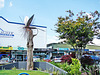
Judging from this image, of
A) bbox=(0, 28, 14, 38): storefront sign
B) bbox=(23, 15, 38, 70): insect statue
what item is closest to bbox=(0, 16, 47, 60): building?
bbox=(0, 28, 14, 38): storefront sign

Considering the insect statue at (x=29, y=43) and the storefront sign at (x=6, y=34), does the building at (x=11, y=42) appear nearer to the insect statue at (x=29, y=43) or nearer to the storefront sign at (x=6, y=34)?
the storefront sign at (x=6, y=34)

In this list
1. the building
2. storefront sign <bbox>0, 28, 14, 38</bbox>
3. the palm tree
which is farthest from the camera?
storefront sign <bbox>0, 28, 14, 38</bbox>

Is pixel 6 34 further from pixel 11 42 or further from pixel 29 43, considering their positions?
pixel 29 43

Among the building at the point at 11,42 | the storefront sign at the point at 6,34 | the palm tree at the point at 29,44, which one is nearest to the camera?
the palm tree at the point at 29,44

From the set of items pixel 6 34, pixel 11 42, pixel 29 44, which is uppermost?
pixel 6 34

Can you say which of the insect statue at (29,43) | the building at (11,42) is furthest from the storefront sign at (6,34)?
the insect statue at (29,43)

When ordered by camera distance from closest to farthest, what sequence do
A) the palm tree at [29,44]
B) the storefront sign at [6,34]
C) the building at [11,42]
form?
the palm tree at [29,44], the building at [11,42], the storefront sign at [6,34]

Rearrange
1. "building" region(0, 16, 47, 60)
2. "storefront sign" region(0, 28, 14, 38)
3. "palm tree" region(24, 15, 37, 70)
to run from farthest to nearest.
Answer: "storefront sign" region(0, 28, 14, 38), "building" region(0, 16, 47, 60), "palm tree" region(24, 15, 37, 70)

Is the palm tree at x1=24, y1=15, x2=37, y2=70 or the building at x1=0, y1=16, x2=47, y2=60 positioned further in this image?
the building at x1=0, y1=16, x2=47, y2=60

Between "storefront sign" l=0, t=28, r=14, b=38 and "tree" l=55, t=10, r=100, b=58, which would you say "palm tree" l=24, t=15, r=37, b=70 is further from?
"storefront sign" l=0, t=28, r=14, b=38

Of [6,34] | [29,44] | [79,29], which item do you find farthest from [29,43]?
[6,34]

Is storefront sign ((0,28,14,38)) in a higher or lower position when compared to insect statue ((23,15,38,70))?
higher

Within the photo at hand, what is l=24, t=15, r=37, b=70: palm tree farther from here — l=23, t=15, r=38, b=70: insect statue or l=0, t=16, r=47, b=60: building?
l=0, t=16, r=47, b=60: building

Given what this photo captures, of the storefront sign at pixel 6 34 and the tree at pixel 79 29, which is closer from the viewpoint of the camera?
the tree at pixel 79 29
